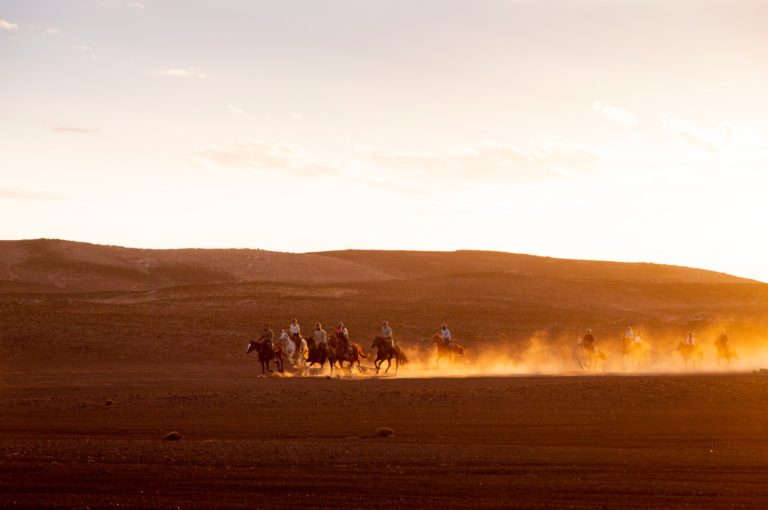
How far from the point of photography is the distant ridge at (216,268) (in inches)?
4850

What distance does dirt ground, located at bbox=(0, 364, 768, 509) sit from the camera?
1723cm

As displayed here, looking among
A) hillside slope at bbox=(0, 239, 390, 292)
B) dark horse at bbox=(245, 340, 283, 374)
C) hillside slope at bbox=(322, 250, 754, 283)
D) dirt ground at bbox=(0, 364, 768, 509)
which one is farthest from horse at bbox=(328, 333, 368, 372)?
hillside slope at bbox=(322, 250, 754, 283)

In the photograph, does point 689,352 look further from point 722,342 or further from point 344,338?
point 344,338

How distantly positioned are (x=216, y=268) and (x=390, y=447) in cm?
11578

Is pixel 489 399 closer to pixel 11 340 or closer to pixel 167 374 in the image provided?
pixel 167 374

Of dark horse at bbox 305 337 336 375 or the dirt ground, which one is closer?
the dirt ground

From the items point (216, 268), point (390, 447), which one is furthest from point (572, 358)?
point (216, 268)

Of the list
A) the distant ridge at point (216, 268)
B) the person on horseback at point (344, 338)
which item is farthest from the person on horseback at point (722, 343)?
the distant ridge at point (216, 268)

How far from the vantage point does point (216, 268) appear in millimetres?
136375

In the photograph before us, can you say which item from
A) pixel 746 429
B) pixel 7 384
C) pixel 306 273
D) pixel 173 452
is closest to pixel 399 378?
pixel 7 384

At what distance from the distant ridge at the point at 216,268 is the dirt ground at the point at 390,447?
82.8 m

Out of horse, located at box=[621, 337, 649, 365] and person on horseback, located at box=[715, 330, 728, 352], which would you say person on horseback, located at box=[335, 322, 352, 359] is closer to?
horse, located at box=[621, 337, 649, 365]

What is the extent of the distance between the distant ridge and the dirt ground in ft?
272

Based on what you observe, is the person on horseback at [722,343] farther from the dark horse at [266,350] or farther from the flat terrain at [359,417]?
the dark horse at [266,350]
